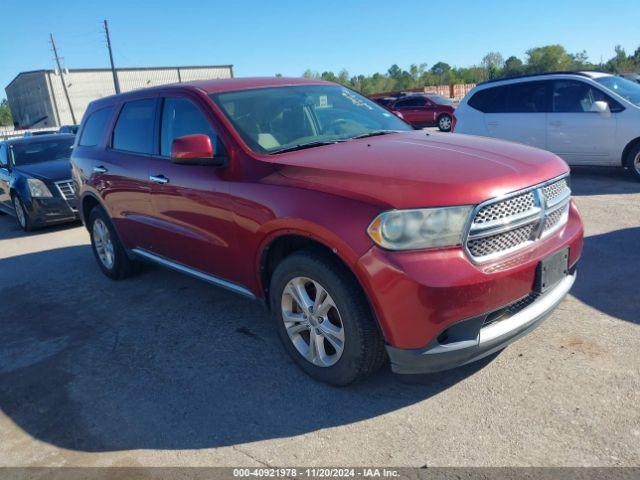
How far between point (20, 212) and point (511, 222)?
8.92 metres

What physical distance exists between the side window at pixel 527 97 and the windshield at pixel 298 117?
5.48 m

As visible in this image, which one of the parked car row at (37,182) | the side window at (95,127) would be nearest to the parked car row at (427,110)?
the parked car row at (37,182)

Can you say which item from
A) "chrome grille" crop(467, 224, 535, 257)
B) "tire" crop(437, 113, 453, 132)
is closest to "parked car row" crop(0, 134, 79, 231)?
"chrome grille" crop(467, 224, 535, 257)

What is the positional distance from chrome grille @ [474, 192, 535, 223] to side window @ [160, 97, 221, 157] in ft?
6.14

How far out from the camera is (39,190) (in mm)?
8672

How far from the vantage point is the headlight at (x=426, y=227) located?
2.64 metres

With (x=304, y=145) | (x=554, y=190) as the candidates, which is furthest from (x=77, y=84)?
(x=554, y=190)

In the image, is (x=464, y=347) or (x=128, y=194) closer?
(x=464, y=347)

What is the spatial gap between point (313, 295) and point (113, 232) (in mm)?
3011

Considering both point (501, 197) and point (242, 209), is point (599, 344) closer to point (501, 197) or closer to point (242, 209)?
point (501, 197)

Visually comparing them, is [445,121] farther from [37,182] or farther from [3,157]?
[37,182]

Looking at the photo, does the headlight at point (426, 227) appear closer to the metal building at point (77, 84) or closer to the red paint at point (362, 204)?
the red paint at point (362, 204)

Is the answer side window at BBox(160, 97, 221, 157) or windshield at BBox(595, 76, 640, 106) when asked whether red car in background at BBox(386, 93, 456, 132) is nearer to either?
windshield at BBox(595, 76, 640, 106)

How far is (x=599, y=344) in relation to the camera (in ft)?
11.2
